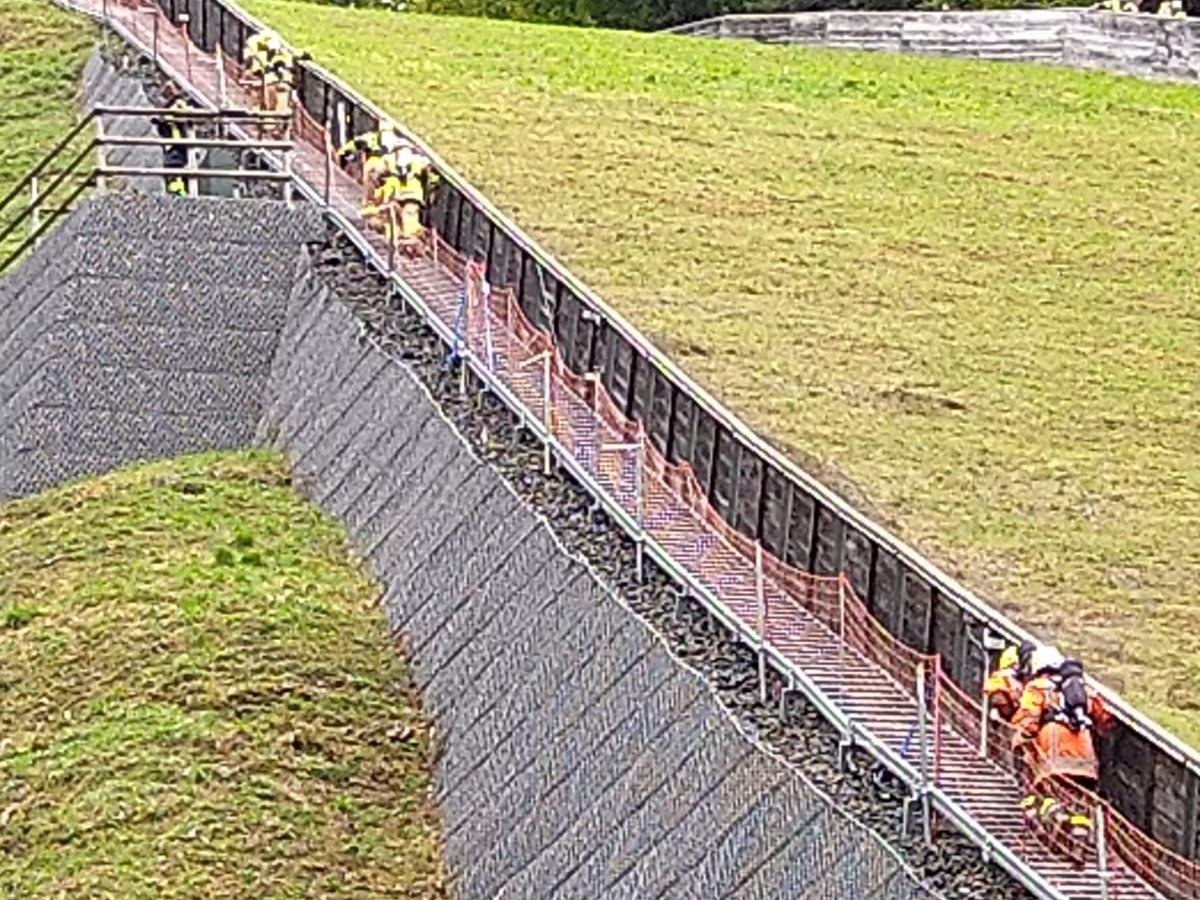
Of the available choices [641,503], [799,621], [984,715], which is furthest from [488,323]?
[984,715]

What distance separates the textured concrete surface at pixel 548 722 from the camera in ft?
60.4

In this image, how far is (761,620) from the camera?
20.6 m

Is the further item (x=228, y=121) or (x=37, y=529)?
(x=228, y=121)

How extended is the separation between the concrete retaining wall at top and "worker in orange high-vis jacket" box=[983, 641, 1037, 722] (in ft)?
117

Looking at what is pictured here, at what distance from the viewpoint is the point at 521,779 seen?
837 inches

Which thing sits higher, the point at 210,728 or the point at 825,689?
the point at 825,689

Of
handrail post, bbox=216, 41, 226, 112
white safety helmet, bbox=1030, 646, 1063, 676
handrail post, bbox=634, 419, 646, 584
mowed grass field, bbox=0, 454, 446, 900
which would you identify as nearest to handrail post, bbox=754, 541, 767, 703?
handrail post, bbox=634, 419, 646, 584

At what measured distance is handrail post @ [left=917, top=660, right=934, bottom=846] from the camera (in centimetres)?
1773

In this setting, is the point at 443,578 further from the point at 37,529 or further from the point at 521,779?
the point at 37,529

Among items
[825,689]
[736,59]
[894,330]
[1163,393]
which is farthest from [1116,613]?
[736,59]

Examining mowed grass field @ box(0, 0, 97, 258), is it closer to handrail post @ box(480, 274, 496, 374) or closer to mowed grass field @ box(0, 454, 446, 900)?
handrail post @ box(480, 274, 496, 374)

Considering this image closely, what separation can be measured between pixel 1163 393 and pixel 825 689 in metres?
13.3

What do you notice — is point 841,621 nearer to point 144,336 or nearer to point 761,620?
point 761,620

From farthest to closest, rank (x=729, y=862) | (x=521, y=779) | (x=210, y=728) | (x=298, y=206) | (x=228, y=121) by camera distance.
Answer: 1. (x=228, y=121)
2. (x=298, y=206)
3. (x=210, y=728)
4. (x=521, y=779)
5. (x=729, y=862)
